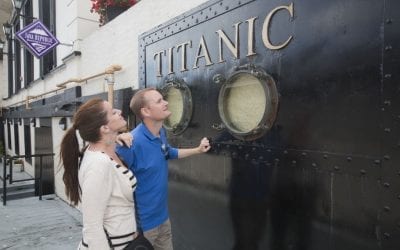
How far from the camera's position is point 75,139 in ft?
6.41

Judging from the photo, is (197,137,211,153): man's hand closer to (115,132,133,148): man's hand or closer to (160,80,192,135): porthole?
(160,80,192,135): porthole

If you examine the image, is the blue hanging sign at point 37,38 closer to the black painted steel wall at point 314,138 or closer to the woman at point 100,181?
the black painted steel wall at point 314,138

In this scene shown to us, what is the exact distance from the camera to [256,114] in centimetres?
243

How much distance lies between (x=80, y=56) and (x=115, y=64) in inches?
70.7

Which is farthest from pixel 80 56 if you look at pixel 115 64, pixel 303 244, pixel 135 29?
pixel 303 244

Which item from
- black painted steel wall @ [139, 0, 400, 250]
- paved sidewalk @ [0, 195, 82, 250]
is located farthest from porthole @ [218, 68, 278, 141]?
paved sidewalk @ [0, 195, 82, 250]

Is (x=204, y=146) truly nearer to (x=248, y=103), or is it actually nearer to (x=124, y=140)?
(x=248, y=103)

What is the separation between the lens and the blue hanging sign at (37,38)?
6.51 m

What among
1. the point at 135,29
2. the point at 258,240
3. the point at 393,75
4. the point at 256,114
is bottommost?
the point at 258,240

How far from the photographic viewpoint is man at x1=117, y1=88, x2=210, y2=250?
226cm

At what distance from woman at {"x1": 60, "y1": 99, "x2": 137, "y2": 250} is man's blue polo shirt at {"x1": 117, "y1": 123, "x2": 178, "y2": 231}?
8.3 inches

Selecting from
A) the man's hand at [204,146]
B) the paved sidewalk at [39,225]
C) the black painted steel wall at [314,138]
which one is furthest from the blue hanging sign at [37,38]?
the man's hand at [204,146]

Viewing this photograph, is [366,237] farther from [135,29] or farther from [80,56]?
[80,56]

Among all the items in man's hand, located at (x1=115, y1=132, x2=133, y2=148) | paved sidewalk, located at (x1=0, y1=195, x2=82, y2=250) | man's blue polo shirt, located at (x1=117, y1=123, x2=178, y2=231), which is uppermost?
man's hand, located at (x1=115, y1=132, x2=133, y2=148)
